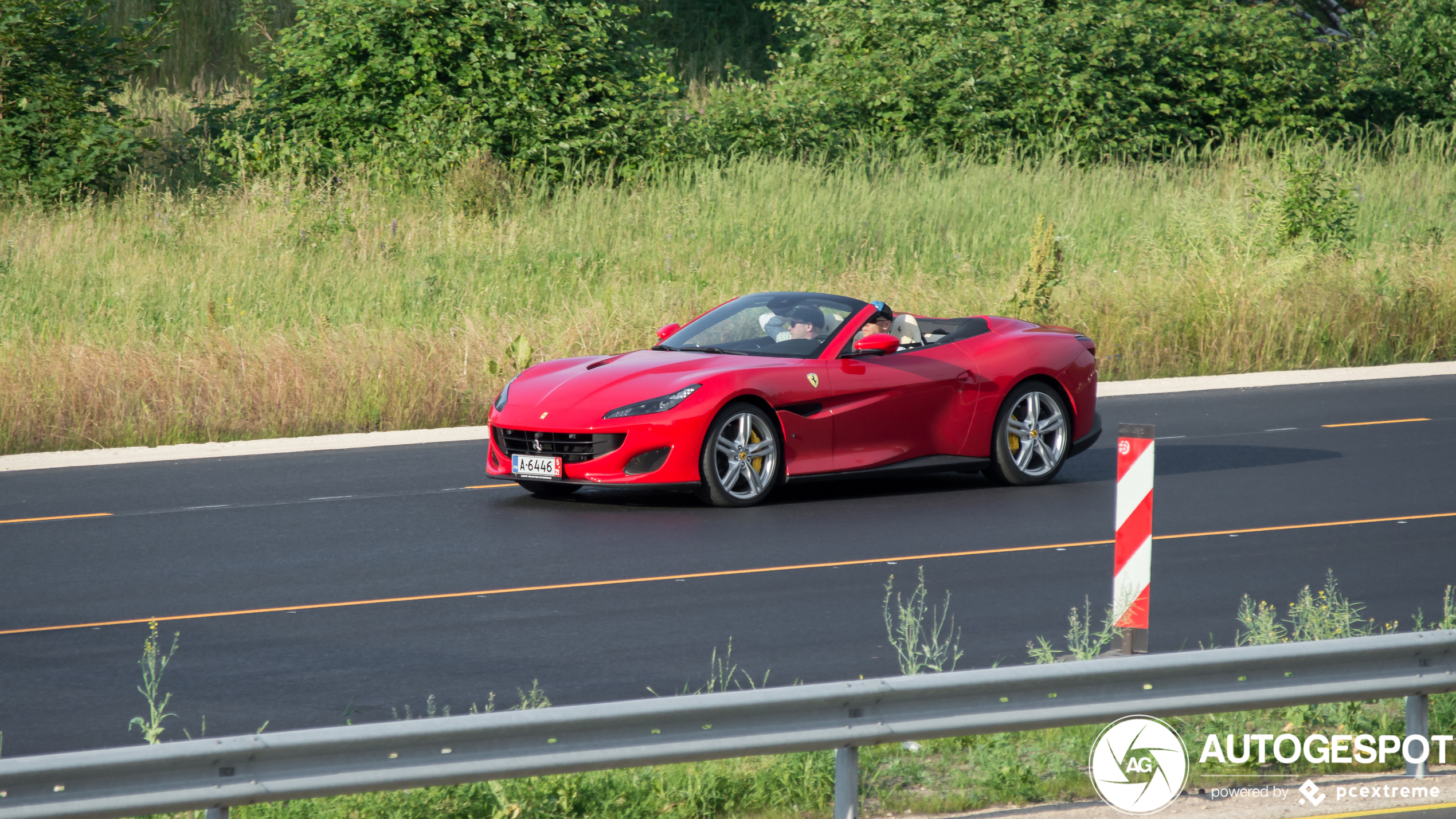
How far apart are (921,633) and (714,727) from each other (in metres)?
3.06

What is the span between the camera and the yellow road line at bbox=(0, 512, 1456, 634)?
27.0ft

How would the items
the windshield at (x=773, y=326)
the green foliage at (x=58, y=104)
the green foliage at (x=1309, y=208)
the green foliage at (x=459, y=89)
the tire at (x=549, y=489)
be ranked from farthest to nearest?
the green foliage at (x=459, y=89) → the green foliage at (x=58, y=104) → the green foliage at (x=1309, y=208) → the tire at (x=549, y=489) → the windshield at (x=773, y=326)

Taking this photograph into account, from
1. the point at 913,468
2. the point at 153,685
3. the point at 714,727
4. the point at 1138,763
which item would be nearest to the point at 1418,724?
the point at 1138,763

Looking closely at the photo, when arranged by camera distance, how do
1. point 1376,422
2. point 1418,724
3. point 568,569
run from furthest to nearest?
point 1376,422
point 568,569
point 1418,724

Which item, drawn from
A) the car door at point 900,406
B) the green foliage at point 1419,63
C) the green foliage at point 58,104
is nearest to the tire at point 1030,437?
the car door at point 900,406

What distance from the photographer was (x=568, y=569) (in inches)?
367

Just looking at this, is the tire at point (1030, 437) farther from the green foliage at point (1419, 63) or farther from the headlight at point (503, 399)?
the green foliage at point (1419, 63)

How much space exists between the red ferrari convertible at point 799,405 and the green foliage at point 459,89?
49.9 ft

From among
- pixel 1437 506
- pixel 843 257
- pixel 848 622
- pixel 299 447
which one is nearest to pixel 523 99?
pixel 843 257

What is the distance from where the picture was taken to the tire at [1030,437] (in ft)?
39.3

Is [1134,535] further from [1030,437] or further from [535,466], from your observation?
[1030,437]

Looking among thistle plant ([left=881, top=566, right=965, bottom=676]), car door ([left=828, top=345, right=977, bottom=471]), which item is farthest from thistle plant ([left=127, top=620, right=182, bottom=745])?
car door ([left=828, top=345, right=977, bottom=471])

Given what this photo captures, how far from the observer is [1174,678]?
5352 millimetres

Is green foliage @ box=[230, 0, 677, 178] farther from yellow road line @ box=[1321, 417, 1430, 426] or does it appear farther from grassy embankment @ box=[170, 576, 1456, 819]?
grassy embankment @ box=[170, 576, 1456, 819]
